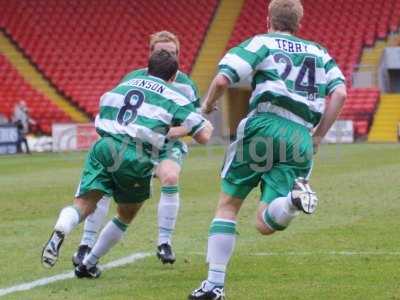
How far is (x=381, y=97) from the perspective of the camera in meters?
34.1

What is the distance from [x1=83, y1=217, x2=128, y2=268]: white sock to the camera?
7.67 meters

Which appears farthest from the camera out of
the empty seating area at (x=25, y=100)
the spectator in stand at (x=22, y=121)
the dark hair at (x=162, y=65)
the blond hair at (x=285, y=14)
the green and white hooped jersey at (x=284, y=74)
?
the empty seating area at (x=25, y=100)

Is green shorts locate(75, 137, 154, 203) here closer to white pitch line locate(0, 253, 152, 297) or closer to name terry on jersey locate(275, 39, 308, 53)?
white pitch line locate(0, 253, 152, 297)

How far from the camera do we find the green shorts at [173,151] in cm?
815

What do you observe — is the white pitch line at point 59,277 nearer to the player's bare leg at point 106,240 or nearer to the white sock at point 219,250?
the player's bare leg at point 106,240

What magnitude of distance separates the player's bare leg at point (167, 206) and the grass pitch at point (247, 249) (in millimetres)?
160

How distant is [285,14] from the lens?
258 inches

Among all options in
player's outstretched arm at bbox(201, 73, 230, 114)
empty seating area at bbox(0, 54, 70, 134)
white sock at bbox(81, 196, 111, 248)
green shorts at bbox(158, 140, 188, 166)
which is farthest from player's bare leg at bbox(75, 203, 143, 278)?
empty seating area at bbox(0, 54, 70, 134)

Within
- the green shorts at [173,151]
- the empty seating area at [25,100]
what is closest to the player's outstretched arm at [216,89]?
the green shorts at [173,151]

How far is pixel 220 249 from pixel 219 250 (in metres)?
0.01

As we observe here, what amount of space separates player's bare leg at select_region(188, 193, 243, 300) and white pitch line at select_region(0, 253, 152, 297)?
131 centimetres

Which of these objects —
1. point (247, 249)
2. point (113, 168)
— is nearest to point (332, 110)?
point (113, 168)

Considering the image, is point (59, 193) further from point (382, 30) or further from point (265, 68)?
point (382, 30)

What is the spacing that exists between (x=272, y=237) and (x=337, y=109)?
332 cm
